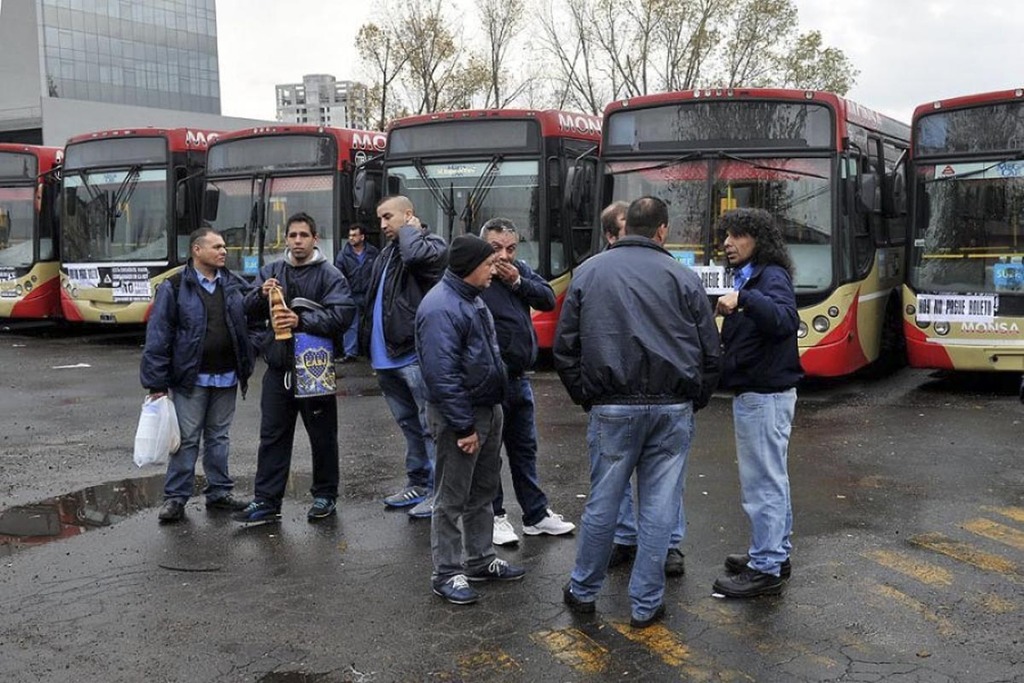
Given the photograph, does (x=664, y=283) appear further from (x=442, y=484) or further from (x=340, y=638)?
(x=340, y=638)

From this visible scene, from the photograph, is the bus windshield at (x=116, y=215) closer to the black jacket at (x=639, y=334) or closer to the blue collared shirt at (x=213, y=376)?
the blue collared shirt at (x=213, y=376)

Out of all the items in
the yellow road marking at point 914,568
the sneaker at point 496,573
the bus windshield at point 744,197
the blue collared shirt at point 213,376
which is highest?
the bus windshield at point 744,197

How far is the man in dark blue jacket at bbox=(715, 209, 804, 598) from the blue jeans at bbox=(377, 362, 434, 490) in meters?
2.21

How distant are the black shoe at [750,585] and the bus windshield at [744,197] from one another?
20.2ft

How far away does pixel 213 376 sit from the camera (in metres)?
7.12

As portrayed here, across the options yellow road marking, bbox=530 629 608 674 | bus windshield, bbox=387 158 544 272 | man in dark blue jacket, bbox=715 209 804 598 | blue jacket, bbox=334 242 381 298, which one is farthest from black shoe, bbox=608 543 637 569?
bus windshield, bbox=387 158 544 272

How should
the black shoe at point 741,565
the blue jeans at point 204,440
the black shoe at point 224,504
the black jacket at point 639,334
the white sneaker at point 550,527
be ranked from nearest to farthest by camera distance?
the black jacket at point 639,334 → the black shoe at point 741,565 → the white sneaker at point 550,527 → the blue jeans at point 204,440 → the black shoe at point 224,504

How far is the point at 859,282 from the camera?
37.6 ft

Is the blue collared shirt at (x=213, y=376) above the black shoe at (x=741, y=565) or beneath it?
above

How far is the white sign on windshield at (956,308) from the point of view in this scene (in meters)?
11.0

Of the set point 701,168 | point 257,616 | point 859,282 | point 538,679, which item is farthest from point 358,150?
point 538,679

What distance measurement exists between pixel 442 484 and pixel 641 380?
1181 mm

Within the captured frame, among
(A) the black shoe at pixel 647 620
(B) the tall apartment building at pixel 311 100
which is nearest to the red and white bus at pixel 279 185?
(A) the black shoe at pixel 647 620

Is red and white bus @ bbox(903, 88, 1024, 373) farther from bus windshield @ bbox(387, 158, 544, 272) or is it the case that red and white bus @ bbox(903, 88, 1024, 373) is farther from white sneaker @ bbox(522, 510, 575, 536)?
white sneaker @ bbox(522, 510, 575, 536)
